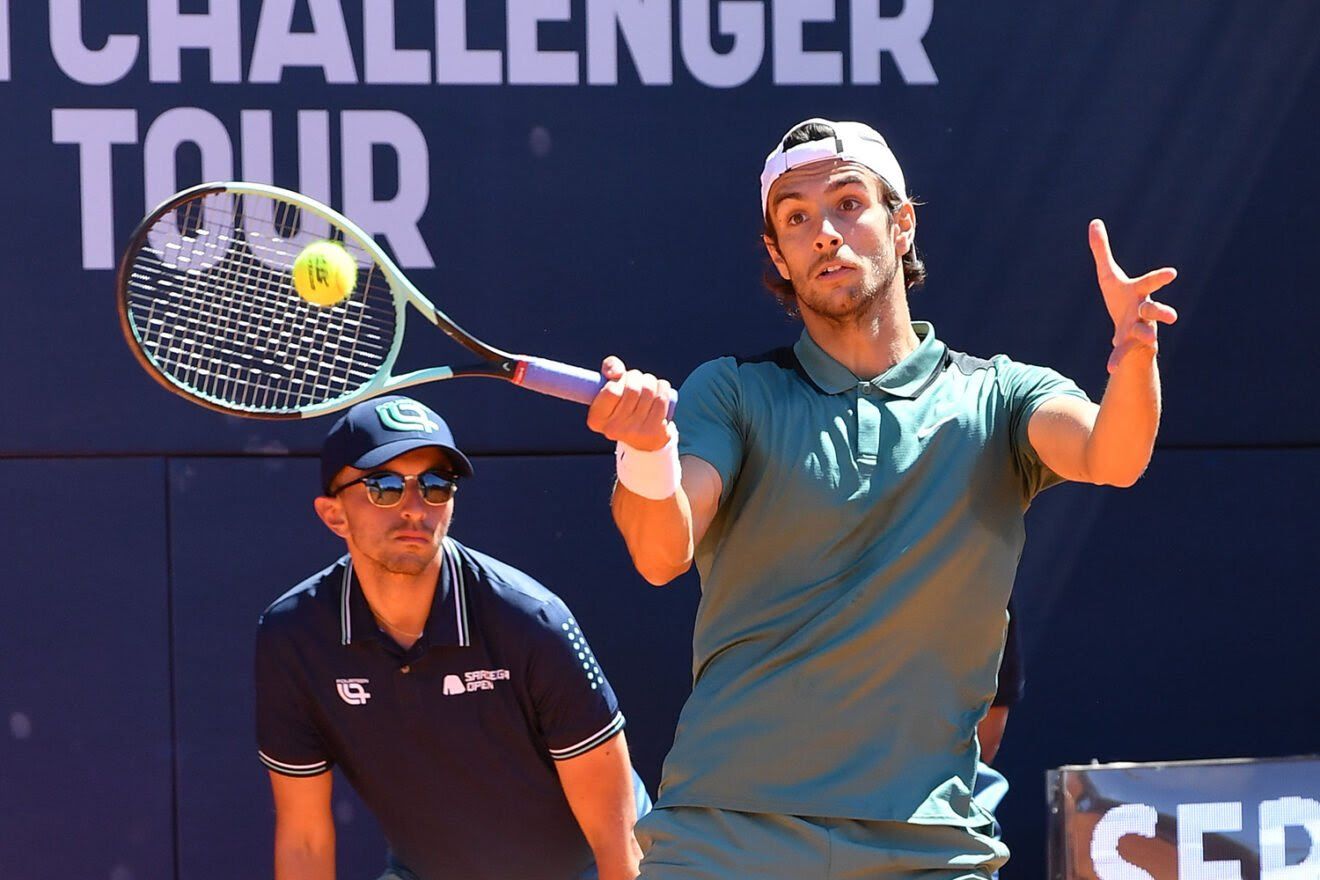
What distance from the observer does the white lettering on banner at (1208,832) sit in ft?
11.0

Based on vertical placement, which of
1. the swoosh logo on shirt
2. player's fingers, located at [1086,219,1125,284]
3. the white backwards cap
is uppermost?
the white backwards cap

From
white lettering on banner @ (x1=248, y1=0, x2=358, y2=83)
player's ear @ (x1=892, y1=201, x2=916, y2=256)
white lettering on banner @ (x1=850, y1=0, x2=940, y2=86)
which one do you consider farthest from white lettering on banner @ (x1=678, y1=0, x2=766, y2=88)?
player's ear @ (x1=892, y1=201, x2=916, y2=256)

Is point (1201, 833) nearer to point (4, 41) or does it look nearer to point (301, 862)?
point (301, 862)

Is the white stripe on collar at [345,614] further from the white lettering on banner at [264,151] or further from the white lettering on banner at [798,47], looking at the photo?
the white lettering on banner at [798,47]

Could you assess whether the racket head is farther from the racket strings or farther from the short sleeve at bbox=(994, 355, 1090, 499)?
the short sleeve at bbox=(994, 355, 1090, 499)

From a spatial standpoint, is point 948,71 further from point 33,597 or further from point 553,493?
point 33,597

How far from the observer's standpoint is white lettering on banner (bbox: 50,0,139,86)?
4.07 meters

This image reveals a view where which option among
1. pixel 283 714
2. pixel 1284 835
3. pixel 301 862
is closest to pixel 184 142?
pixel 283 714

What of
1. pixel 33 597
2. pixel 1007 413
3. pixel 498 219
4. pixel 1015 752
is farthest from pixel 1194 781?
pixel 33 597

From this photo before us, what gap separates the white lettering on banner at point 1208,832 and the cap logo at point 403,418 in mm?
1430

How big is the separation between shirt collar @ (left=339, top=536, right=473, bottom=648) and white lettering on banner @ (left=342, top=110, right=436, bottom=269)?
3.27 feet

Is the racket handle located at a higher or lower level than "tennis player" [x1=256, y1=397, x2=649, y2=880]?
higher

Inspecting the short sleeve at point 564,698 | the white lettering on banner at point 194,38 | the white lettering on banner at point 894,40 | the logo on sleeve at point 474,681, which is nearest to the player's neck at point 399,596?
the logo on sleeve at point 474,681

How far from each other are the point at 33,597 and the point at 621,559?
1301 millimetres
